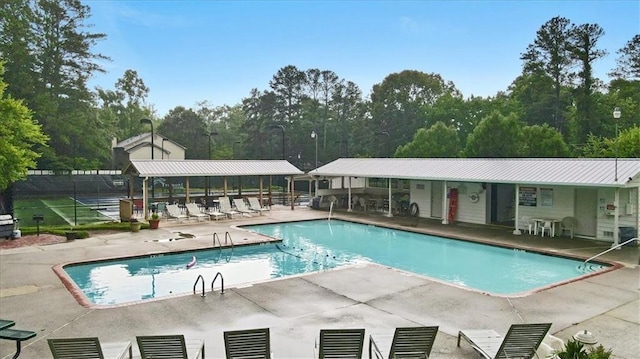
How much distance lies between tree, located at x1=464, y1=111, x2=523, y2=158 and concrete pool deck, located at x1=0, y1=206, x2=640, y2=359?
74.3ft

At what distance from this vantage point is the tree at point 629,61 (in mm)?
39312

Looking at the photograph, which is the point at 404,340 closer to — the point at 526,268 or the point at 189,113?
the point at 526,268

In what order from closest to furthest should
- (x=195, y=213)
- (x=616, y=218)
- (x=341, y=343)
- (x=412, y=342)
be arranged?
(x=341, y=343) → (x=412, y=342) → (x=616, y=218) → (x=195, y=213)

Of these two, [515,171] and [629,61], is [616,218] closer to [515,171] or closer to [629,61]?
[515,171]


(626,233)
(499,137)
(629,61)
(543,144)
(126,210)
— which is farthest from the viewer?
(629,61)

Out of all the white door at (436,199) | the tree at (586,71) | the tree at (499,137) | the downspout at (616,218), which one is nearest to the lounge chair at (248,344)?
the downspout at (616,218)

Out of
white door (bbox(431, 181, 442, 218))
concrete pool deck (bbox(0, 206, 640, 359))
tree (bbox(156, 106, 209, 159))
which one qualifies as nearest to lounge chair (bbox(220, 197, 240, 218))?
white door (bbox(431, 181, 442, 218))

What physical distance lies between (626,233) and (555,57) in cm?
3189

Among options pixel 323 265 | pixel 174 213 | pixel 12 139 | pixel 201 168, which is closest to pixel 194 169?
pixel 201 168

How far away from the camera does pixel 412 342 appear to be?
573cm

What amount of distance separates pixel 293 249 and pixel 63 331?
908 centimetres

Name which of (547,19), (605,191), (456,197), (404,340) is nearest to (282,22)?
(456,197)

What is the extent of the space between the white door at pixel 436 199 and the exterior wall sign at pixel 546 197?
491 centimetres

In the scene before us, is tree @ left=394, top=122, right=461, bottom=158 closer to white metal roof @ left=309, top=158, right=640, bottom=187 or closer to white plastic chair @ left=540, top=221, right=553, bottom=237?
white metal roof @ left=309, top=158, right=640, bottom=187
